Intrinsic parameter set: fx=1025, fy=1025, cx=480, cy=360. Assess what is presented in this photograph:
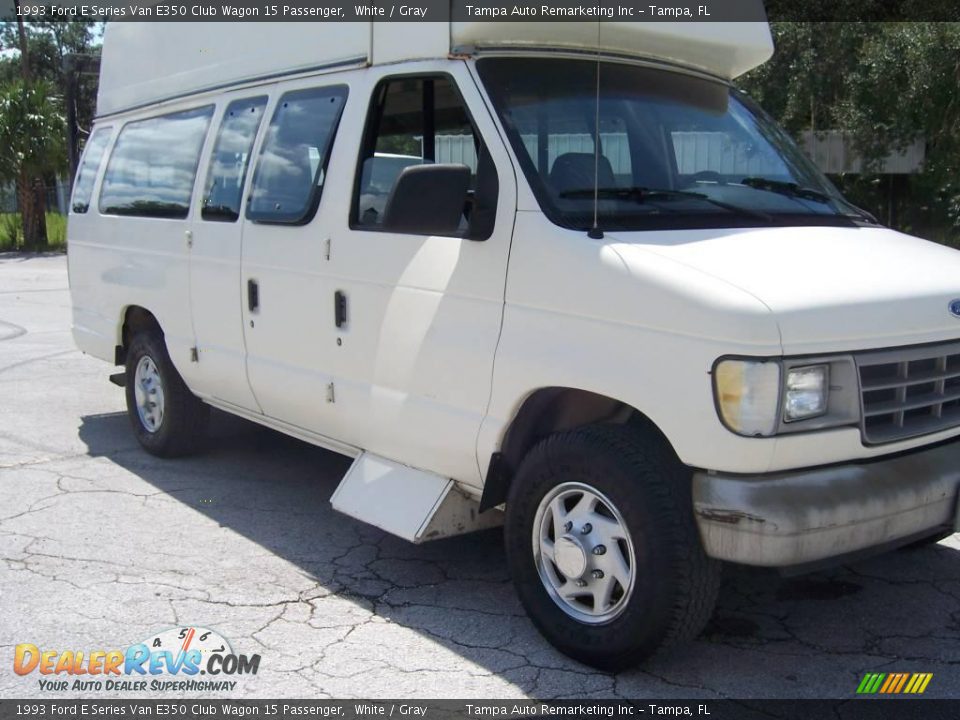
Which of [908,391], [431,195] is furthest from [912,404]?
[431,195]

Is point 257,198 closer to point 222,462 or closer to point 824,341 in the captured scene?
point 222,462

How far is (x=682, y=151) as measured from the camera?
4523 mm

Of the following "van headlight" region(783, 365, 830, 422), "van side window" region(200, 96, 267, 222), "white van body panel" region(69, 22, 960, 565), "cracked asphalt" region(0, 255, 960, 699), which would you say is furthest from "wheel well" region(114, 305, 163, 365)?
"van headlight" region(783, 365, 830, 422)

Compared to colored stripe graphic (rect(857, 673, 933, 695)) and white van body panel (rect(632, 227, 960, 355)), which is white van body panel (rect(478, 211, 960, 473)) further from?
colored stripe graphic (rect(857, 673, 933, 695))

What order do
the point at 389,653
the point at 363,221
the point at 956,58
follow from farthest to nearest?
the point at 956,58 → the point at 363,221 → the point at 389,653

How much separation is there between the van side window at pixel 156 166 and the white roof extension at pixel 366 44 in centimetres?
19

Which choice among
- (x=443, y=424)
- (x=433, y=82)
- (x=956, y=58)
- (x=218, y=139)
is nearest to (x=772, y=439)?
(x=443, y=424)

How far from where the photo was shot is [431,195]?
13.1 ft

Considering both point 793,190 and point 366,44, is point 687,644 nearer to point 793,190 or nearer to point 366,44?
point 793,190

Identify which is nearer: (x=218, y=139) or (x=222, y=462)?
(x=218, y=139)

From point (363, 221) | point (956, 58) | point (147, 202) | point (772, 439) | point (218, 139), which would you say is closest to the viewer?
point (772, 439)

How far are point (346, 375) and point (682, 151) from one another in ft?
6.03

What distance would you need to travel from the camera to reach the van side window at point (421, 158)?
159 inches

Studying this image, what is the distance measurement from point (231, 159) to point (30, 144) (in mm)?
22357
